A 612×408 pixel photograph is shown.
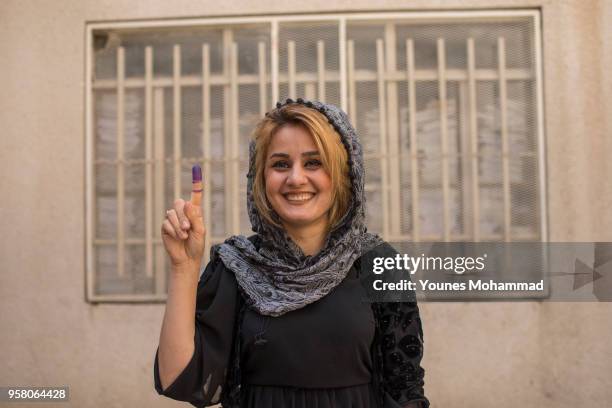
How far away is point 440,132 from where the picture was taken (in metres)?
4.16

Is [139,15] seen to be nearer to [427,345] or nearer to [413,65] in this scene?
[413,65]

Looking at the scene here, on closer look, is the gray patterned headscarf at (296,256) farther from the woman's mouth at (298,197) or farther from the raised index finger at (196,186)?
the raised index finger at (196,186)

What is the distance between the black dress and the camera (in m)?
1.65

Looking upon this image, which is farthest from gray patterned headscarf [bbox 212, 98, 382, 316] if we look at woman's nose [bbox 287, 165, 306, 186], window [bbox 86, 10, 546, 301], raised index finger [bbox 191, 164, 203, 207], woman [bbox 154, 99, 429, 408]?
window [bbox 86, 10, 546, 301]

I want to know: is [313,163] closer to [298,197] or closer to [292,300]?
[298,197]

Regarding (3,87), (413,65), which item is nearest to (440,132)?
(413,65)

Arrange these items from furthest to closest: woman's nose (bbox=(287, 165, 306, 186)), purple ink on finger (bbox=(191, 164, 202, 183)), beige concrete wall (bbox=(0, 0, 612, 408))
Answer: beige concrete wall (bbox=(0, 0, 612, 408)) < woman's nose (bbox=(287, 165, 306, 186)) < purple ink on finger (bbox=(191, 164, 202, 183))

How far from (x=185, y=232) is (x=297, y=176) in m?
0.32

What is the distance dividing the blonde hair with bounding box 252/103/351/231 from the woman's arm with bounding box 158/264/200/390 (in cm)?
30

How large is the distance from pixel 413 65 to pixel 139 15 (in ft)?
5.67

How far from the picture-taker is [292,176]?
1710 millimetres

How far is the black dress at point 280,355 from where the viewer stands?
5.41 feet

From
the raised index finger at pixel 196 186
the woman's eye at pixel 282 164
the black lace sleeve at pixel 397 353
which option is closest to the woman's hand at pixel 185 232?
the raised index finger at pixel 196 186

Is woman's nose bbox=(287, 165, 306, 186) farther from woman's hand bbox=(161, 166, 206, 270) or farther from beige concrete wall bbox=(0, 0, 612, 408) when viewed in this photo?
beige concrete wall bbox=(0, 0, 612, 408)
